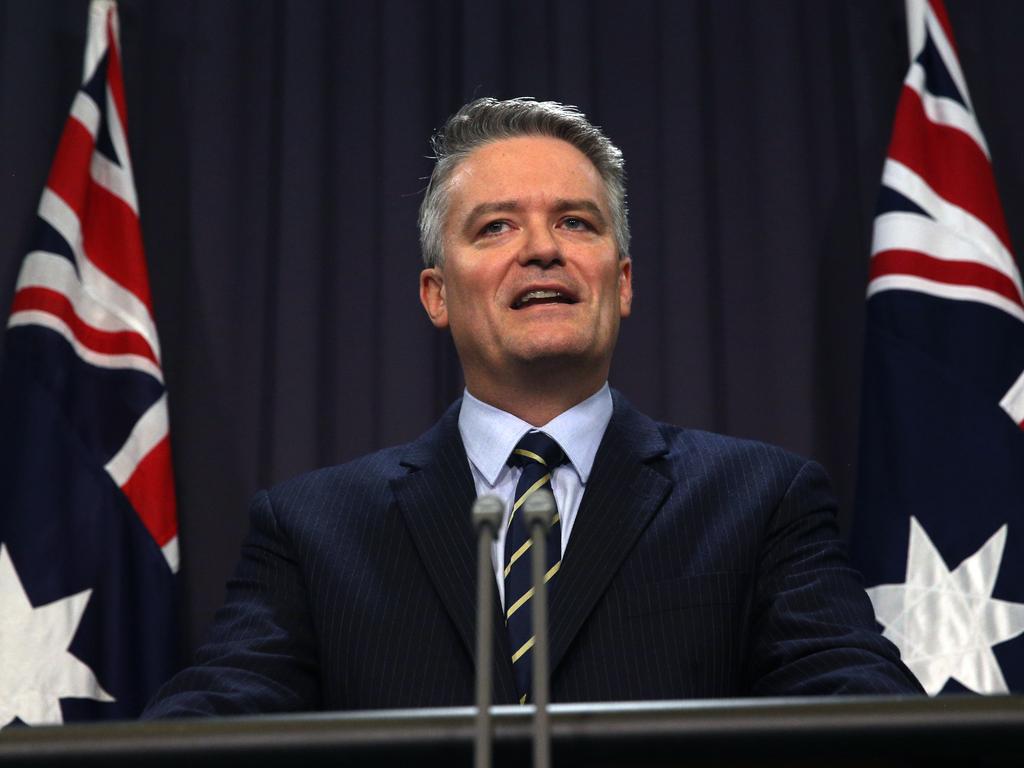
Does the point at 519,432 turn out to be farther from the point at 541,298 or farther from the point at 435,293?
the point at 435,293

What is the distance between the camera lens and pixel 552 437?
1.79m

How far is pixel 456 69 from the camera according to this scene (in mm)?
2818

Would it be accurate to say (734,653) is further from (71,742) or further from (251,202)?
(251,202)

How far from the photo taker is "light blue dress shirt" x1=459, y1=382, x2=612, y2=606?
172 cm

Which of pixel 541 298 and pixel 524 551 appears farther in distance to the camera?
pixel 541 298

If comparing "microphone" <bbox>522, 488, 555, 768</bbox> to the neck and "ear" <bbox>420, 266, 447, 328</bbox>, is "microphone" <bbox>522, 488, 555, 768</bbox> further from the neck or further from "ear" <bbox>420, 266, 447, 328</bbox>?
"ear" <bbox>420, 266, 447, 328</bbox>

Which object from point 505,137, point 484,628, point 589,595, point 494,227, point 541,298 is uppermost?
point 505,137

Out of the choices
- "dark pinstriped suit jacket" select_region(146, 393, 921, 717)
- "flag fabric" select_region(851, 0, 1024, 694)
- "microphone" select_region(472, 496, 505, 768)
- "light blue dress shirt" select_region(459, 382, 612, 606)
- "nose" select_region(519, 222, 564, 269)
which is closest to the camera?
"microphone" select_region(472, 496, 505, 768)

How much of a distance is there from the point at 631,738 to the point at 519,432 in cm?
107

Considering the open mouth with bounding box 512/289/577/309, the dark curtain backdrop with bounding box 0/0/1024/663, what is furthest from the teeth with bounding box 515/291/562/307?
the dark curtain backdrop with bounding box 0/0/1024/663

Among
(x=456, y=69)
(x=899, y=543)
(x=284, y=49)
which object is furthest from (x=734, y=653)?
(x=284, y=49)

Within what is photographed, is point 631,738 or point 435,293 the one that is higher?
point 435,293

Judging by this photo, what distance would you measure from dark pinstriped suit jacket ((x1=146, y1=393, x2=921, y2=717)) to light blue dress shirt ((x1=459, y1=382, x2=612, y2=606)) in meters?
0.04

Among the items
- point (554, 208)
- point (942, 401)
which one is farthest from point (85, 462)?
point (942, 401)
